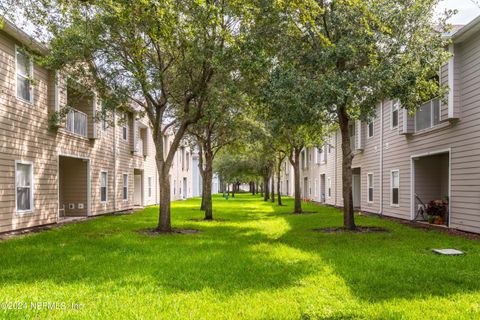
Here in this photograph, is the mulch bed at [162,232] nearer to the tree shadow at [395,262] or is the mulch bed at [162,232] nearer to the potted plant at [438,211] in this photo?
the tree shadow at [395,262]

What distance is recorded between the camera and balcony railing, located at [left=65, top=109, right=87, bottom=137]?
15680 mm

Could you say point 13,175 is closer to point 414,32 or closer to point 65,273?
point 65,273

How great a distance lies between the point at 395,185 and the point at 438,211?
323 cm

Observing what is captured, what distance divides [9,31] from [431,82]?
11.7 m

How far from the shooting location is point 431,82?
1054 cm

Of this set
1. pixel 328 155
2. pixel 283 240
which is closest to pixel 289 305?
pixel 283 240

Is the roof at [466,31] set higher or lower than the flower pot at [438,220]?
higher

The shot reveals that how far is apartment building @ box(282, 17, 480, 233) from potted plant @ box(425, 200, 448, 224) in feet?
1.02

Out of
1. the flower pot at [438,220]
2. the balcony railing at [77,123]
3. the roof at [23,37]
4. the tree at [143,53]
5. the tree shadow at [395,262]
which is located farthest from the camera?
the balcony railing at [77,123]

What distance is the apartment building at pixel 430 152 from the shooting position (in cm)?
1115

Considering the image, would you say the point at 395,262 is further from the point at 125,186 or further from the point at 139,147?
the point at 139,147

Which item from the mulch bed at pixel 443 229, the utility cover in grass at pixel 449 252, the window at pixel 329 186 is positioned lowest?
the mulch bed at pixel 443 229

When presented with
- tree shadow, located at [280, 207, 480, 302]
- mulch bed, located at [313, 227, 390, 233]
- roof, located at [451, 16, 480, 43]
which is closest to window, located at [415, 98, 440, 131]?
roof, located at [451, 16, 480, 43]

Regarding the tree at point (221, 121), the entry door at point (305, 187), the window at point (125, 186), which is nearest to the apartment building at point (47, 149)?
the window at point (125, 186)
